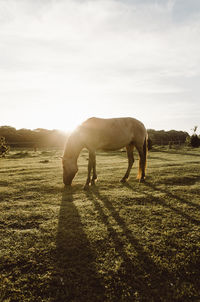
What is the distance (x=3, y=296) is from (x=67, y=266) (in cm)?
69

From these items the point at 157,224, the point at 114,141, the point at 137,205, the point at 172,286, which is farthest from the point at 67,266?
the point at 114,141

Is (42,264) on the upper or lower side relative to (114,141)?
lower

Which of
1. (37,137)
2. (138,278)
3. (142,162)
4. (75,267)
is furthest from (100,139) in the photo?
(37,137)

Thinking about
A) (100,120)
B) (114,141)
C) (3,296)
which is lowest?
(3,296)

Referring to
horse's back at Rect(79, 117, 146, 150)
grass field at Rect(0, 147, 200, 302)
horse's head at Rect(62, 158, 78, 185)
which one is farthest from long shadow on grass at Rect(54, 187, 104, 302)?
horse's back at Rect(79, 117, 146, 150)

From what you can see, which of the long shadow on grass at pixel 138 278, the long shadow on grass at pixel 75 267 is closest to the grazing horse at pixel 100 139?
the long shadow on grass at pixel 75 267

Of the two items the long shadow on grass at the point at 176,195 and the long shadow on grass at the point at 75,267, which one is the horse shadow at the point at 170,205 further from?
the long shadow on grass at the point at 75,267

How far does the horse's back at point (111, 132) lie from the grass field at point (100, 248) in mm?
2409

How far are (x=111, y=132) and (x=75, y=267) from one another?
5.02m

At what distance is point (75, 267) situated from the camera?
2.17 metres

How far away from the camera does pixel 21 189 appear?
548 cm

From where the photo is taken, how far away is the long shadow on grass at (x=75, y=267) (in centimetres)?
181

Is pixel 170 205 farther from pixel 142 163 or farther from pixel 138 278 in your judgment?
pixel 142 163

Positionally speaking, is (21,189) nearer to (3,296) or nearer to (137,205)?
(137,205)
